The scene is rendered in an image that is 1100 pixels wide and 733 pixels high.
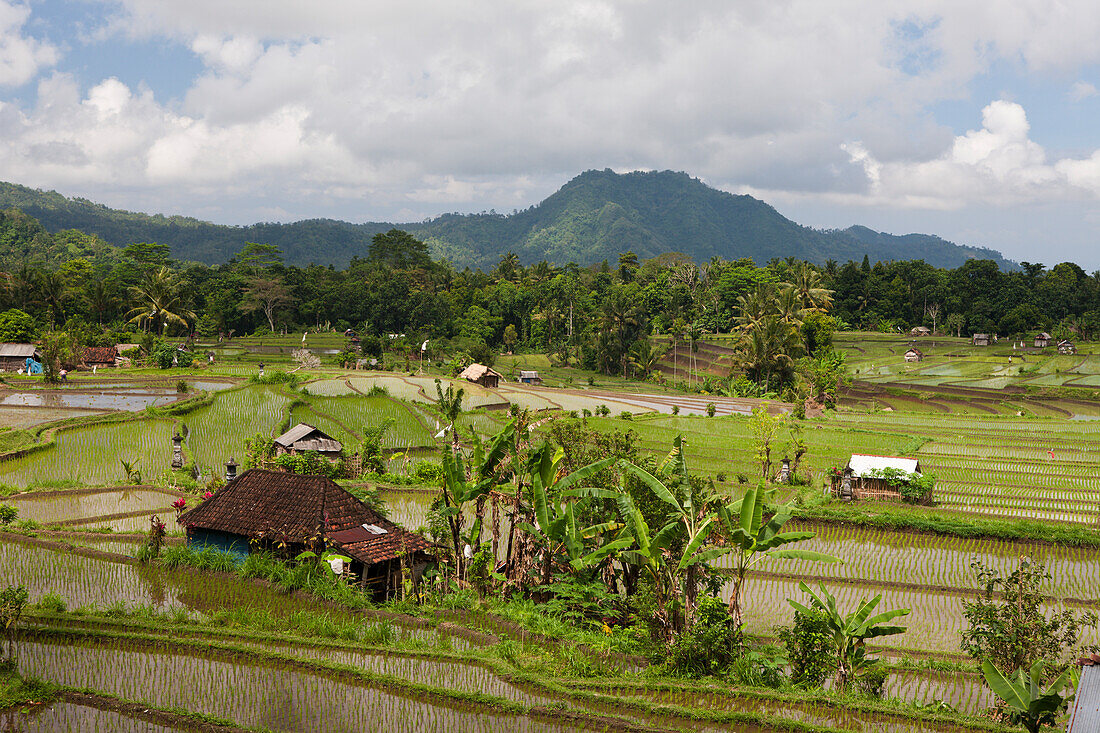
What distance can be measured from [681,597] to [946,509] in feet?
34.8

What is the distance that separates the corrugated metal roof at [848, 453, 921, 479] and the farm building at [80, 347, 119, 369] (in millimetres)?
38927

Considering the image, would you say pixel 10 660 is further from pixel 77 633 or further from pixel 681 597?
pixel 681 597

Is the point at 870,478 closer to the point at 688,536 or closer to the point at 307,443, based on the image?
the point at 688,536

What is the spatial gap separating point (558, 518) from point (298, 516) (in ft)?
13.3

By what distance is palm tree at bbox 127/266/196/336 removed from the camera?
169 feet

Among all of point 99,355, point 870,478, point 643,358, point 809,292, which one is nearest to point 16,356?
point 99,355

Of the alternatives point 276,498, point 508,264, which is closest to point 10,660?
point 276,498

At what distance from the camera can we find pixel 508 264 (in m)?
79.6

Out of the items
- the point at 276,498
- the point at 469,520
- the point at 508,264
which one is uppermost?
the point at 508,264

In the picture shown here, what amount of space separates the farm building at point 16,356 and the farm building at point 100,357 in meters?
2.23

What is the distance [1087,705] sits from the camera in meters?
6.18

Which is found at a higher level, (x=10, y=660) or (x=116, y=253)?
(x=116, y=253)

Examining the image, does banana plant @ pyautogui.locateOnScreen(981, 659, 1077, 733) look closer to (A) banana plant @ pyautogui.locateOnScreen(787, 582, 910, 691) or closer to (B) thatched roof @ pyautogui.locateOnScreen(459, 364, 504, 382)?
(A) banana plant @ pyautogui.locateOnScreen(787, 582, 910, 691)

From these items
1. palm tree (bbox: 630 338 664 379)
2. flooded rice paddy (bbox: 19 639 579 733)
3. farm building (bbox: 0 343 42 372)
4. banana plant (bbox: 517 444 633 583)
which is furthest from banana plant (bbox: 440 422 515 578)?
palm tree (bbox: 630 338 664 379)
